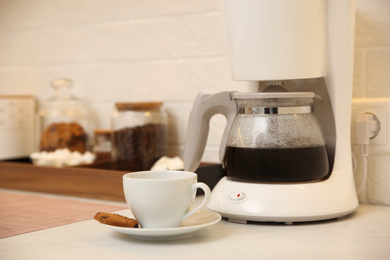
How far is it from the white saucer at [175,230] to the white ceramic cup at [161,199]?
0.02m

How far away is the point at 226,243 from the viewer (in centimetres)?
72

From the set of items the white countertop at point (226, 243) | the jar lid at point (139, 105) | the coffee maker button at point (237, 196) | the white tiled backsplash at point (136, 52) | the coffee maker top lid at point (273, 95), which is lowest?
the white countertop at point (226, 243)

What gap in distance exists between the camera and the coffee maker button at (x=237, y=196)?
2.79 ft

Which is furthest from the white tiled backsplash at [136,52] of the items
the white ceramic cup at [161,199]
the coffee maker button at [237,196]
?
the white ceramic cup at [161,199]

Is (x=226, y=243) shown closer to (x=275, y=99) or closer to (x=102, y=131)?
(x=275, y=99)

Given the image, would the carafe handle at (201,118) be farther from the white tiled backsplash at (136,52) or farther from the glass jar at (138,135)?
the glass jar at (138,135)

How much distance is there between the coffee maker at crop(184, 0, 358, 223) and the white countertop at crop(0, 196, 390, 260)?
33 millimetres

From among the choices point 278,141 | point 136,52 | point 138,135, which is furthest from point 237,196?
point 136,52

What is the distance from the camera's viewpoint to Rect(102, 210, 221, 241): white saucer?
27.5 inches

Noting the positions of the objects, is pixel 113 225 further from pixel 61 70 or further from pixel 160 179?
pixel 61 70

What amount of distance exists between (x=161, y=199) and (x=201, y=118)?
213 mm

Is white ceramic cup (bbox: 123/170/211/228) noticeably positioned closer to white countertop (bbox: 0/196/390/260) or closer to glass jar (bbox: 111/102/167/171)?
white countertop (bbox: 0/196/390/260)

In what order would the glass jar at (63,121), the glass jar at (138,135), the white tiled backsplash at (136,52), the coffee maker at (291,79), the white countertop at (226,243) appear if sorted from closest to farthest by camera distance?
1. the white countertop at (226,243)
2. the coffee maker at (291,79)
3. the white tiled backsplash at (136,52)
4. the glass jar at (138,135)
5. the glass jar at (63,121)

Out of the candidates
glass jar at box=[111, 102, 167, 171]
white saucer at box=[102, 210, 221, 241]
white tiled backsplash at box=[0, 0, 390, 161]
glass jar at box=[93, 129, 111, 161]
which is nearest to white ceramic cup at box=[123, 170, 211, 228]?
white saucer at box=[102, 210, 221, 241]
